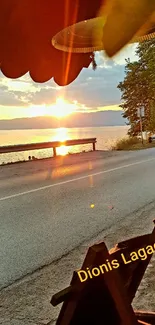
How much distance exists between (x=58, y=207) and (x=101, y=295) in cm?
642

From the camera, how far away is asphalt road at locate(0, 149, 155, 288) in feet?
18.3

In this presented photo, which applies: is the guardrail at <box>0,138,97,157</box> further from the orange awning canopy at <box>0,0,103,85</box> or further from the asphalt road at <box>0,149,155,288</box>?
the orange awning canopy at <box>0,0,103,85</box>

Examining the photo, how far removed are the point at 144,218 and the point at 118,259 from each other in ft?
16.9

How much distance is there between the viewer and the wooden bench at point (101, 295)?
75.2 inches

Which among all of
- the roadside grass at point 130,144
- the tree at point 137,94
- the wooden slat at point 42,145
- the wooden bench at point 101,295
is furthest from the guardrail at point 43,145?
the wooden bench at point 101,295

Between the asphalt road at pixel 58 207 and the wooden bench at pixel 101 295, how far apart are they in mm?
2697

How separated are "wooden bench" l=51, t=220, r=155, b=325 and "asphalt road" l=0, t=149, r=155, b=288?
2.70 meters

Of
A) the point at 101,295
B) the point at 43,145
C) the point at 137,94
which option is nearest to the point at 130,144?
the point at 43,145

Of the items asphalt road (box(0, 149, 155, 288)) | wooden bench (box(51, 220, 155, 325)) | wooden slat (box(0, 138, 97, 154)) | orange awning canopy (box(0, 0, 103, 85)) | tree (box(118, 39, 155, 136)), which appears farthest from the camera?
tree (box(118, 39, 155, 136))

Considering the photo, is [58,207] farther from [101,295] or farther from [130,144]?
[130,144]

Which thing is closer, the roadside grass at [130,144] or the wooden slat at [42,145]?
the wooden slat at [42,145]

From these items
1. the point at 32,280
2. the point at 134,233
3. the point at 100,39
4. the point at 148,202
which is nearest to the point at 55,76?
the point at 100,39

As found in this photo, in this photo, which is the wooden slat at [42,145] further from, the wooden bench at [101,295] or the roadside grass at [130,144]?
the wooden bench at [101,295]

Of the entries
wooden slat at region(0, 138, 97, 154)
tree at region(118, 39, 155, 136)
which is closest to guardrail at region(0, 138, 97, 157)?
wooden slat at region(0, 138, 97, 154)
